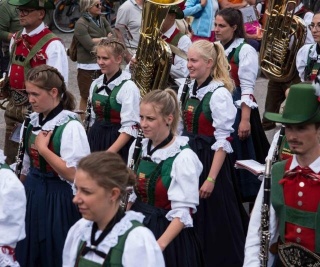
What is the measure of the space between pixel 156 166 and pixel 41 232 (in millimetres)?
971

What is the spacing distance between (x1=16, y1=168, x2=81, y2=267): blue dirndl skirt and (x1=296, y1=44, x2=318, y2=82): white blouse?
3.01 metres

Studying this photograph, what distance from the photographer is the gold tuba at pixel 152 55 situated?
7.68 meters

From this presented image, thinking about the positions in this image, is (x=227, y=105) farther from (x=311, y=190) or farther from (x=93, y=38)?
(x=93, y=38)

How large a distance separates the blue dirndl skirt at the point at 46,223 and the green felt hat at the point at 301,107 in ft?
6.11

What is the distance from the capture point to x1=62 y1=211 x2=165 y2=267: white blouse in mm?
3807

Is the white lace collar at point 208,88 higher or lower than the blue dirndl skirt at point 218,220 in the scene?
higher

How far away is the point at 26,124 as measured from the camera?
5.70 m

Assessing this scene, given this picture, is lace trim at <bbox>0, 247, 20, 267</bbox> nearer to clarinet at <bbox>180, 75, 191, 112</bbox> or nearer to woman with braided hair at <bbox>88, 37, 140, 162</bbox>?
woman with braided hair at <bbox>88, 37, 140, 162</bbox>

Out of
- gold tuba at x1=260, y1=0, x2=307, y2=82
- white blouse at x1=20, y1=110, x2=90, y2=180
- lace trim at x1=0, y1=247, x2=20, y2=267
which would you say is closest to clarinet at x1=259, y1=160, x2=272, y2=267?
lace trim at x1=0, y1=247, x2=20, y2=267

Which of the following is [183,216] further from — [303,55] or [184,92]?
[303,55]

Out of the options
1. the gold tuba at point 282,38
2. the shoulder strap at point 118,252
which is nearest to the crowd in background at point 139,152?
the shoulder strap at point 118,252

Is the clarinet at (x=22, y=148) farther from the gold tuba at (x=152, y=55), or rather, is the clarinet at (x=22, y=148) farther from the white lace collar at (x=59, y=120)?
the gold tuba at (x=152, y=55)

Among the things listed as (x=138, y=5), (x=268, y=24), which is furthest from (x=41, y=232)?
(x=138, y=5)

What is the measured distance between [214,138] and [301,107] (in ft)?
8.15
